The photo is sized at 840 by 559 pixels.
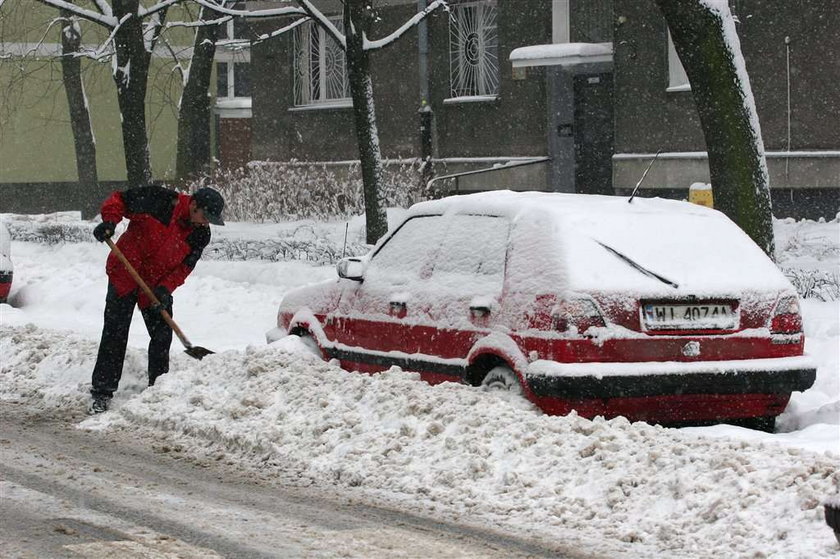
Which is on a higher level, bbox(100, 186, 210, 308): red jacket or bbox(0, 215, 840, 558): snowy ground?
bbox(100, 186, 210, 308): red jacket

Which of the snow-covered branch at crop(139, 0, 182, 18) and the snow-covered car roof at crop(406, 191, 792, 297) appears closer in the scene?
the snow-covered car roof at crop(406, 191, 792, 297)

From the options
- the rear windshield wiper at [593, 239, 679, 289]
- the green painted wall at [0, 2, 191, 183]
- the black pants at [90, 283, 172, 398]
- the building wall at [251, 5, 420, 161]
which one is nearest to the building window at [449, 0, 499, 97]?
the building wall at [251, 5, 420, 161]

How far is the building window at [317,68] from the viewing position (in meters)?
29.0

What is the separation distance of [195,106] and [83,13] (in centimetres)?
1109

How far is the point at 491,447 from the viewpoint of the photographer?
7.95 meters

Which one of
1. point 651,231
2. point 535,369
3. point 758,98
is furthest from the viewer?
point 758,98

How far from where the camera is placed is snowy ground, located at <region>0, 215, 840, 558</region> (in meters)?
6.76

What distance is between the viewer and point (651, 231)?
8969mm

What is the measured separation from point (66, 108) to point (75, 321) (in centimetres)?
2405

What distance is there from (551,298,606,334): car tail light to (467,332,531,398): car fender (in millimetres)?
340

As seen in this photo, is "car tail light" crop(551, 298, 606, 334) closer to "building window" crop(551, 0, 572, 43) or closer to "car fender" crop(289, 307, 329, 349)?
"car fender" crop(289, 307, 329, 349)

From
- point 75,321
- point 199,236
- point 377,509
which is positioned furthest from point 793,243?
point 377,509

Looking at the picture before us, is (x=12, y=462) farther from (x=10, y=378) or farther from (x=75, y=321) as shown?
(x=75, y=321)

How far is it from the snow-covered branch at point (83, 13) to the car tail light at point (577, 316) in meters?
14.1
